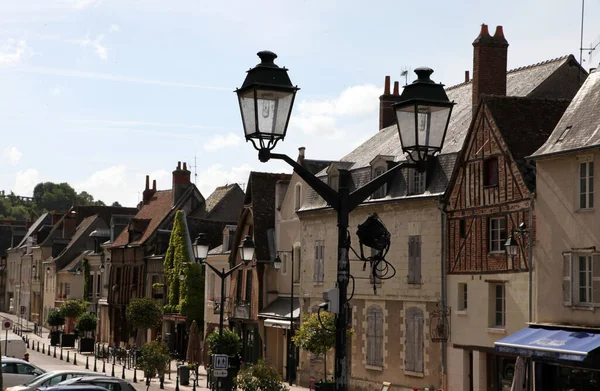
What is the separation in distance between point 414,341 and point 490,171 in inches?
264

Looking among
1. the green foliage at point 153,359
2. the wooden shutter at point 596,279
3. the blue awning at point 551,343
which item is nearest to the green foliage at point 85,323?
the green foliage at point 153,359

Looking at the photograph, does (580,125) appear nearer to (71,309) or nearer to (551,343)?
(551,343)

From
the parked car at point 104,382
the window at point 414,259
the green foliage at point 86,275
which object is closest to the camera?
the parked car at point 104,382

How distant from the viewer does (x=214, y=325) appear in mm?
51594

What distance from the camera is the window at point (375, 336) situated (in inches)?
1399

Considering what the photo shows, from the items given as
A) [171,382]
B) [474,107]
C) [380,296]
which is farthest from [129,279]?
[474,107]

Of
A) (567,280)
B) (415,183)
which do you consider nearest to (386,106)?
(415,183)

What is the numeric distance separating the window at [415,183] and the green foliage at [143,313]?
76.2 ft

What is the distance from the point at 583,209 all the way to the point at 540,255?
2119 millimetres

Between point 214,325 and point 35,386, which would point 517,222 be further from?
point 214,325

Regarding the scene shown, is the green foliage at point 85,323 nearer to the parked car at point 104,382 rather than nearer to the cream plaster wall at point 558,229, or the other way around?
the parked car at point 104,382

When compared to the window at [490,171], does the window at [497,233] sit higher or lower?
lower

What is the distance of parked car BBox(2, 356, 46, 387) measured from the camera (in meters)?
32.5

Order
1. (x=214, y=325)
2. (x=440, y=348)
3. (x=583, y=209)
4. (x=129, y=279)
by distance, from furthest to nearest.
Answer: (x=129, y=279)
(x=214, y=325)
(x=440, y=348)
(x=583, y=209)
